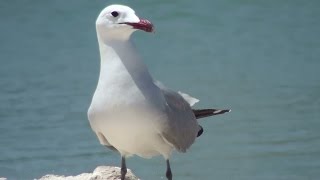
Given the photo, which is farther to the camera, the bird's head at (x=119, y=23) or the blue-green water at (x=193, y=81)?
the blue-green water at (x=193, y=81)

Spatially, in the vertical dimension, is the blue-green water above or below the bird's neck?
below

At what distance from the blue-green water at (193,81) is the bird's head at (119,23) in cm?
221

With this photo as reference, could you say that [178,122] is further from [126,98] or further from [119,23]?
[119,23]

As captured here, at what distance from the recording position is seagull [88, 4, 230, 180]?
5281 millimetres

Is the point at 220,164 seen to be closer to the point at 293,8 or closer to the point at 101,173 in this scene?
the point at 101,173

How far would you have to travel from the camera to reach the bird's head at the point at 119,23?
210 inches

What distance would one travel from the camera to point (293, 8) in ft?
47.3

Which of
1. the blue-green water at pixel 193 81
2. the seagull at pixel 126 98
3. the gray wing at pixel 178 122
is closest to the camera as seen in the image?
the seagull at pixel 126 98

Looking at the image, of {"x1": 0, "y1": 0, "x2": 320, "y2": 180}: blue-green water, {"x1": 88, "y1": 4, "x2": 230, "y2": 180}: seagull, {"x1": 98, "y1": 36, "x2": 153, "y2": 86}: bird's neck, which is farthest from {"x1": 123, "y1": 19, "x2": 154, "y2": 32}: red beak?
{"x1": 0, "y1": 0, "x2": 320, "y2": 180}: blue-green water

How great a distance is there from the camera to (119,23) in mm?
5379

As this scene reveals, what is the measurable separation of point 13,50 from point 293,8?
358 cm

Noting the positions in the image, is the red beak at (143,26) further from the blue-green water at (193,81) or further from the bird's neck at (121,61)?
the blue-green water at (193,81)

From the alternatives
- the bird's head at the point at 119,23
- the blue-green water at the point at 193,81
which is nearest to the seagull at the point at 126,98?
the bird's head at the point at 119,23

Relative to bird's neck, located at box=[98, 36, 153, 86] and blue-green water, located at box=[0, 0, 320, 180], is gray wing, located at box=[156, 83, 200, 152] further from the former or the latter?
blue-green water, located at box=[0, 0, 320, 180]
